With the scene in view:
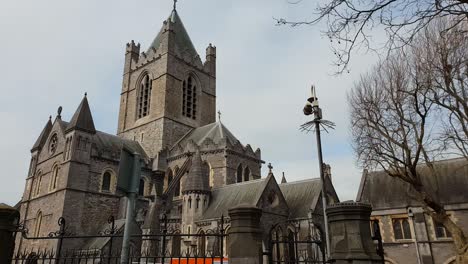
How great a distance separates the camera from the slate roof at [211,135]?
3163cm

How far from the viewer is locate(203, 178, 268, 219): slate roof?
22.3 meters

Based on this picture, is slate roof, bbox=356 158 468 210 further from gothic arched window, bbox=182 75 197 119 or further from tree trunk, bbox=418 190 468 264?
gothic arched window, bbox=182 75 197 119

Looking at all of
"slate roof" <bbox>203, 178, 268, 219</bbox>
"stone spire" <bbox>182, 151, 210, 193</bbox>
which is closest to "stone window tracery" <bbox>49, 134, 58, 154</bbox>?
"stone spire" <bbox>182, 151, 210, 193</bbox>

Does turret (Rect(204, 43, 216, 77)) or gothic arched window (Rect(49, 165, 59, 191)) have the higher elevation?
turret (Rect(204, 43, 216, 77))

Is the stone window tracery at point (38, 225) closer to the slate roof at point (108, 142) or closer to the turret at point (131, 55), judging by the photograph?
the slate roof at point (108, 142)

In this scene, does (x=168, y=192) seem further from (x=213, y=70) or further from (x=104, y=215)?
(x=213, y=70)

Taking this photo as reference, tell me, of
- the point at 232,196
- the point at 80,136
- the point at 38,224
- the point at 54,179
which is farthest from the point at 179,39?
the point at 38,224

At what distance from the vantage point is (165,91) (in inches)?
1423

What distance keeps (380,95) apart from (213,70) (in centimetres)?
2839

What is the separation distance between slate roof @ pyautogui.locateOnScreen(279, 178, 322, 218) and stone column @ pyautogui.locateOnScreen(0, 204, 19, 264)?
17.4m

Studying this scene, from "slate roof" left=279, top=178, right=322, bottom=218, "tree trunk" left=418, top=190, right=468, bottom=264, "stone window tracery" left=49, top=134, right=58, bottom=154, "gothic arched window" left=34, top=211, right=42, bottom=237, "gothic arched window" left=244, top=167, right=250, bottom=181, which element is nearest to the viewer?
"tree trunk" left=418, top=190, right=468, bottom=264

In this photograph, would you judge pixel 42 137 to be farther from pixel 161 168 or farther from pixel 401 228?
pixel 401 228

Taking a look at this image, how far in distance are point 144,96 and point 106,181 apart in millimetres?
13524

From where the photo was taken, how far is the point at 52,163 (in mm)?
28281
